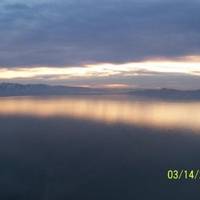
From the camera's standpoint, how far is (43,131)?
2783 inches

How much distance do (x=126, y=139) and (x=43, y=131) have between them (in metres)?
18.3

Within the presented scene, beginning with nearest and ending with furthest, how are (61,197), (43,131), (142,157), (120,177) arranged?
(61,197), (120,177), (142,157), (43,131)

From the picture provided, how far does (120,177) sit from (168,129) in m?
41.5

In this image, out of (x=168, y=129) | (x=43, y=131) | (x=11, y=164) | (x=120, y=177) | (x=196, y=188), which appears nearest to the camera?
(x=196, y=188)

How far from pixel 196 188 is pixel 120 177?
7430 mm

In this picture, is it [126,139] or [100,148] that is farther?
[126,139]

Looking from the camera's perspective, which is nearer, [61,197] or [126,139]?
[61,197]

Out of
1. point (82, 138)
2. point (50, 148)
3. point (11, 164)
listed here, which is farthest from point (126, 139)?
point (11, 164)

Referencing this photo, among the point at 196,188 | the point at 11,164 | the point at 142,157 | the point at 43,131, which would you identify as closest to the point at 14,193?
the point at 11,164

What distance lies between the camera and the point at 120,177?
1410 inches

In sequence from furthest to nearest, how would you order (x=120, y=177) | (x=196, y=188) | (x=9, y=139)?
1. (x=9, y=139)
2. (x=120, y=177)
3. (x=196, y=188)

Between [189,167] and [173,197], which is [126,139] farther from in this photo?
[173,197]

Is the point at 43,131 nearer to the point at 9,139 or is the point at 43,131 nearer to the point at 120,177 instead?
the point at 9,139

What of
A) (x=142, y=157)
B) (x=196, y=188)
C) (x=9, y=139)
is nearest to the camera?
(x=196, y=188)
